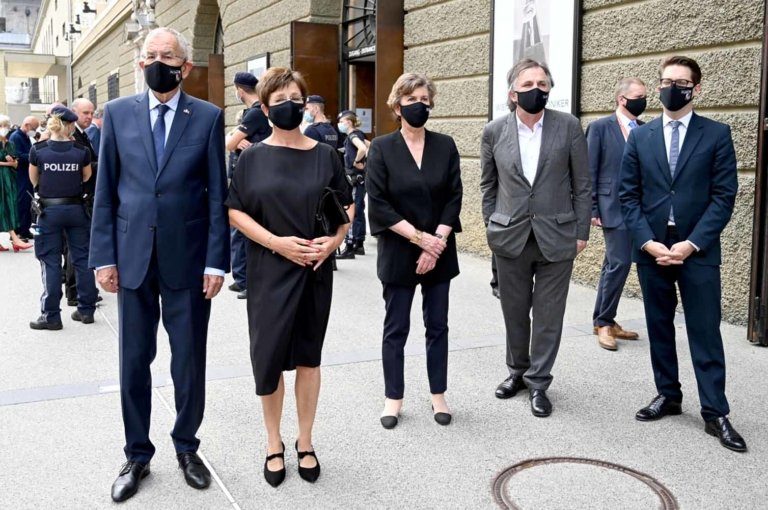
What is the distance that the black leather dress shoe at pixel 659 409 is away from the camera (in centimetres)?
436

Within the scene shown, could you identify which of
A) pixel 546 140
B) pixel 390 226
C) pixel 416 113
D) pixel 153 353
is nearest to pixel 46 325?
pixel 153 353

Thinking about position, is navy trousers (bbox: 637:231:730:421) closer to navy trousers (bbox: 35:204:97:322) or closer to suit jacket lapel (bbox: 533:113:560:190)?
suit jacket lapel (bbox: 533:113:560:190)

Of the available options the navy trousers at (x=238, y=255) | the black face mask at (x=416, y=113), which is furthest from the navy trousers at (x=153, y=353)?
the navy trousers at (x=238, y=255)

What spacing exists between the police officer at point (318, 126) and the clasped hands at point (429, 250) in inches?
202

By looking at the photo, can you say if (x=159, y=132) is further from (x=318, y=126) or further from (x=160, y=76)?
(x=318, y=126)

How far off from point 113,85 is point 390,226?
31.8m

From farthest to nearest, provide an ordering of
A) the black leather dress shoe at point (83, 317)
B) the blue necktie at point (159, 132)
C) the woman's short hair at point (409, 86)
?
the black leather dress shoe at point (83, 317), the woman's short hair at point (409, 86), the blue necktie at point (159, 132)

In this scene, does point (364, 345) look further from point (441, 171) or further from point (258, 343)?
point (258, 343)

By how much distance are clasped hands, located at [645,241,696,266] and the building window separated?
30.7m

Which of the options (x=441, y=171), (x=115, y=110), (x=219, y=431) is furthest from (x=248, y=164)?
(x=219, y=431)

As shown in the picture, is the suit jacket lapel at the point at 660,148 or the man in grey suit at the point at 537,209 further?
the man in grey suit at the point at 537,209

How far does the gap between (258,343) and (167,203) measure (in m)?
0.72

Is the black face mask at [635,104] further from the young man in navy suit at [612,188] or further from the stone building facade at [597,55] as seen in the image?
the stone building facade at [597,55]

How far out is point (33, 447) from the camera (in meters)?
3.99
